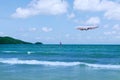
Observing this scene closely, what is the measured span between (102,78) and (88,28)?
5895mm

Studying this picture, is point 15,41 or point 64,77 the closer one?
point 64,77

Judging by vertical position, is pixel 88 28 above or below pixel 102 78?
above

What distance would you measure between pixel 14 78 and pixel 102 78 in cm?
500

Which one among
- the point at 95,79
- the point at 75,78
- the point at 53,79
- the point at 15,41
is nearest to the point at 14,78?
the point at 53,79

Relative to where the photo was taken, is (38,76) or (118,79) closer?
(118,79)

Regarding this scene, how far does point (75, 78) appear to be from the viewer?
1670 centimetres

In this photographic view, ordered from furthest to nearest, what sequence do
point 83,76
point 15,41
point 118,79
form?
point 15,41
point 83,76
point 118,79

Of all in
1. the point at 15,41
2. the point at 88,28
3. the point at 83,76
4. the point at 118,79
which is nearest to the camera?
the point at 88,28

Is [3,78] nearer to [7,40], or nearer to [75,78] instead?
[75,78]

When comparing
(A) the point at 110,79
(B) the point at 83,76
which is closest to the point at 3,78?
(B) the point at 83,76

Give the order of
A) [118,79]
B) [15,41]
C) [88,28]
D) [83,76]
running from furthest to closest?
[15,41] → [83,76] → [118,79] → [88,28]

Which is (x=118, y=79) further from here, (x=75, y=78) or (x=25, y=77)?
(x=25, y=77)

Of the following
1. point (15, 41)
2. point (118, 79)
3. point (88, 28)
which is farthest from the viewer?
point (15, 41)

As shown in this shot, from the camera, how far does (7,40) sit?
156 metres
